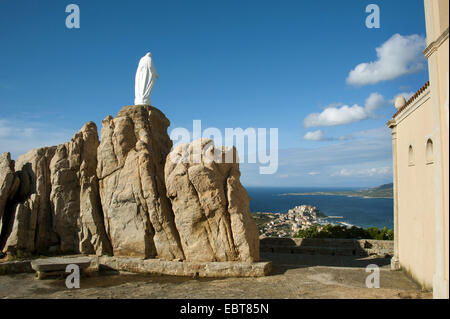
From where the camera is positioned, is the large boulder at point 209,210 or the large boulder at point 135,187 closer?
the large boulder at point 209,210

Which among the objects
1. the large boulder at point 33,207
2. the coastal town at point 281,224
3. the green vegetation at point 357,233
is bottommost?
the coastal town at point 281,224

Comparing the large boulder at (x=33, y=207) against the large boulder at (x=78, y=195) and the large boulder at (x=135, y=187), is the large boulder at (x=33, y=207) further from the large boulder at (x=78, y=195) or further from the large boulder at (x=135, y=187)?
the large boulder at (x=135, y=187)

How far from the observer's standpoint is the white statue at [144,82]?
57.2ft

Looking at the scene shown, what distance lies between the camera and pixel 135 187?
15.0 metres

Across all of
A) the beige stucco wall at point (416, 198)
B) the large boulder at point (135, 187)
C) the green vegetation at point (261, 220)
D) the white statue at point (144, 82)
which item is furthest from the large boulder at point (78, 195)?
the green vegetation at point (261, 220)

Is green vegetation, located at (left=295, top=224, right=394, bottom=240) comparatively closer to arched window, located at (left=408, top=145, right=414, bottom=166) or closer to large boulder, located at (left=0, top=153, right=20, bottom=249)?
arched window, located at (left=408, top=145, right=414, bottom=166)

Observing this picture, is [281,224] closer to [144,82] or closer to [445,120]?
[144,82]

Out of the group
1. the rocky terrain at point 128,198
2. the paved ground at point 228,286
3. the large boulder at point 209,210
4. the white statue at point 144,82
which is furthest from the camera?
the white statue at point 144,82

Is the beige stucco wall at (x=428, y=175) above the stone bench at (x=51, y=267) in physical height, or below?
above

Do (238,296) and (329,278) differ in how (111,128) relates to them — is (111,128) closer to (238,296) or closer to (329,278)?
(238,296)

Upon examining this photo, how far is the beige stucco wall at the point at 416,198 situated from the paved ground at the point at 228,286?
1014 millimetres

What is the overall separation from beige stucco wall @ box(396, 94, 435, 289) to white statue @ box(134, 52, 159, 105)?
13.0 m

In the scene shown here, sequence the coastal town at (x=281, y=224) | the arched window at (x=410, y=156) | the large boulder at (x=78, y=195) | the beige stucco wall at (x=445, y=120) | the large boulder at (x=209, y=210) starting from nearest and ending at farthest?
the beige stucco wall at (x=445, y=120) < the arched window at (x=410, y=156) < the large boulder at (x=209, y=210) < the large boulder at (x=78, y=195) < the coastal town at (x=281, y=224)
